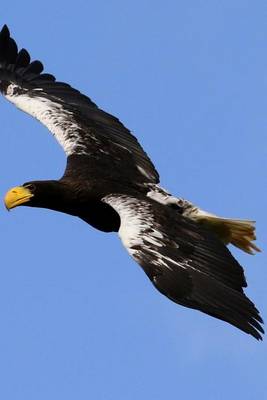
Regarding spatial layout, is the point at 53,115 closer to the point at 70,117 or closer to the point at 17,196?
the point at 70,117

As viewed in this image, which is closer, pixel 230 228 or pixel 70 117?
pixel 230 228

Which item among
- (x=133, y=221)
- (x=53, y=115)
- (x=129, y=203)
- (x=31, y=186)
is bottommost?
(x=133, y=221)

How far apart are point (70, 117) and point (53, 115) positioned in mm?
194

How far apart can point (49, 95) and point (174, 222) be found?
406 centimetres

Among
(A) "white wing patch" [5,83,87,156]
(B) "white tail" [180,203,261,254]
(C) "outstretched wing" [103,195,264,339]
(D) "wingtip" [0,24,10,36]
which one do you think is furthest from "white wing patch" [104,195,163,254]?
(D) "wingtip" [0,24,10,36]

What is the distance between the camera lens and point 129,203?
43.2 ft

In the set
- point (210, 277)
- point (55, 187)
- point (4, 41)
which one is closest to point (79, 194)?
point (55, 187)

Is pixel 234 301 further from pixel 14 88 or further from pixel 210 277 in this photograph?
pixel 14 88

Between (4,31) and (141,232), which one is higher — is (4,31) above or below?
above

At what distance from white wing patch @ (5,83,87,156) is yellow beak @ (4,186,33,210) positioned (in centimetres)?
93

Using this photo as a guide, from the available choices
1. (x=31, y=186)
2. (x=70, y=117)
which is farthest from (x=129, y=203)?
(x=70, y=117)

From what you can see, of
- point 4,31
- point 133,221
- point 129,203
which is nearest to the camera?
point 133,221

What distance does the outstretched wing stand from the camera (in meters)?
11.5

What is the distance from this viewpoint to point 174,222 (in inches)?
505
